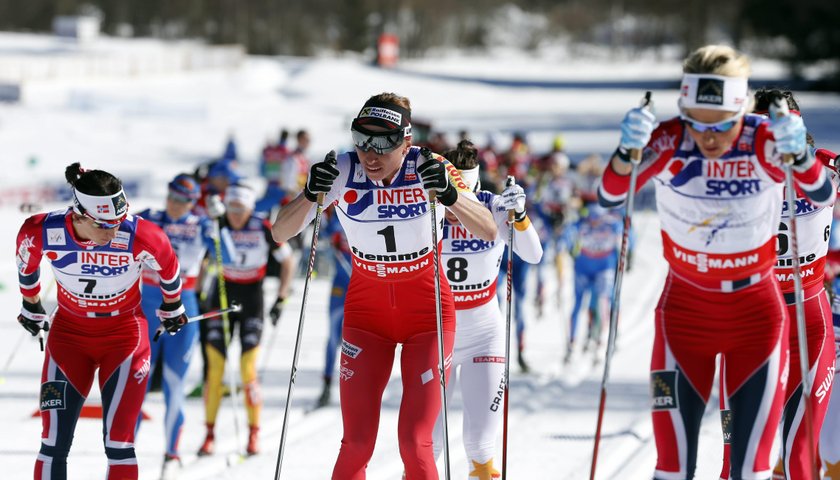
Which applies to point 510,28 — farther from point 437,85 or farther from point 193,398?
point 193,398

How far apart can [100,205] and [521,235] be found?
7.50 ft

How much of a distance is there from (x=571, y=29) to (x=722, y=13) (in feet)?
67.0

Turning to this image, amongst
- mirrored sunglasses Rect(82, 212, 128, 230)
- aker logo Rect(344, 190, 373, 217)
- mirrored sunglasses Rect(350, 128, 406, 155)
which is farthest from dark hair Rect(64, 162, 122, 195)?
mirrored sunglasses Rect(350, 128, 406, 155)

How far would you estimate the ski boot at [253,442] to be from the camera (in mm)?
8664

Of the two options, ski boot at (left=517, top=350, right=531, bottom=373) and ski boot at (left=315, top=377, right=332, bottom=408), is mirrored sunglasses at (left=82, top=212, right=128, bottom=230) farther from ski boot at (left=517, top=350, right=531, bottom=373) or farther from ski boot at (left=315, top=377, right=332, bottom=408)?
ski boot at (left=517, top=350, right=531, bottom=373)

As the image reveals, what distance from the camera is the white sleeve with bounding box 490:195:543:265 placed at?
609cm

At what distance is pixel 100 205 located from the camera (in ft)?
19.6

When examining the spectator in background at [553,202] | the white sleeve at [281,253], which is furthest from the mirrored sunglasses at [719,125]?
the spectator in background at [553,202]

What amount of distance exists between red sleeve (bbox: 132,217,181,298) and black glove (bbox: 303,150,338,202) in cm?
131

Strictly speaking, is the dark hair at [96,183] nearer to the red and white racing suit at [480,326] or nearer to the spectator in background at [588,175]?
the red and white racing suit at [480,326]

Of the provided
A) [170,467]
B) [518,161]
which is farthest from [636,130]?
[518,161]

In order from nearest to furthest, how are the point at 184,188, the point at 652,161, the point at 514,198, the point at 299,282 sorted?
the point at 652,161, the point at 514,198, the point at 184,188, the point at 299,282

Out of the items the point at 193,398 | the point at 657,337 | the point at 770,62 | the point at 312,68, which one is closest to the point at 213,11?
the point at 312,68

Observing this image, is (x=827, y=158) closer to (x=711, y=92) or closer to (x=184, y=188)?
(x=711, y=92)
